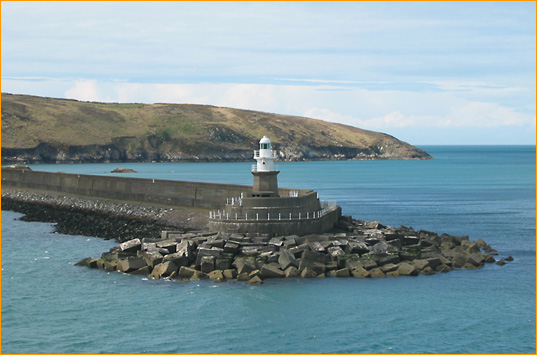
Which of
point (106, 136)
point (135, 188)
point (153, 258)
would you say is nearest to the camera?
point (153, 258)

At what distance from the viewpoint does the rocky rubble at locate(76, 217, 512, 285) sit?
30.8 m

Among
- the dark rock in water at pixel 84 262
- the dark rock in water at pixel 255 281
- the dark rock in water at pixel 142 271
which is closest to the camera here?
the dark rock in water at pixel 255 281

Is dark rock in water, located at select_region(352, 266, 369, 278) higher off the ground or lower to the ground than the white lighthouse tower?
lower

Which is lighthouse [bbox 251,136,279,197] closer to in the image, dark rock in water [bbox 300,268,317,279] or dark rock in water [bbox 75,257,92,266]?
dark rock in water [bbox 300,268,317,279]

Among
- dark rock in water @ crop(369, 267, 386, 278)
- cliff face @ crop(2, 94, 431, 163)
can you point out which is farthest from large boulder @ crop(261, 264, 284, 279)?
cliff face @ crop(2, 94, 431, 163)

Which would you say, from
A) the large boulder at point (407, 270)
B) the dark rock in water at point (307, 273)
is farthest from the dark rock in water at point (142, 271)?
the large boulder at point (407, 270)

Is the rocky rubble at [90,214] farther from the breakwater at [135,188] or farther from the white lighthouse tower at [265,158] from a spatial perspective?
the white lighthouse tower at [265,158]

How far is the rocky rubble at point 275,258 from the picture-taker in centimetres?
3078

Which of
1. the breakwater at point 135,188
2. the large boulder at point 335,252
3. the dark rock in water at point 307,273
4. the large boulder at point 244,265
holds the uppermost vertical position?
the breakwater at point 135,188

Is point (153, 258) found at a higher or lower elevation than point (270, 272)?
higher

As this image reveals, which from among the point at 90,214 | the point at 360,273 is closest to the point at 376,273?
the point at 360,273

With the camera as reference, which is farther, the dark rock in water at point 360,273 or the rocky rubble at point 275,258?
the dark rock in water at point 360,273

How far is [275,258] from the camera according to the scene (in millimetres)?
31703

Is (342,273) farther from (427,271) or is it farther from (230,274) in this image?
(230,274)
